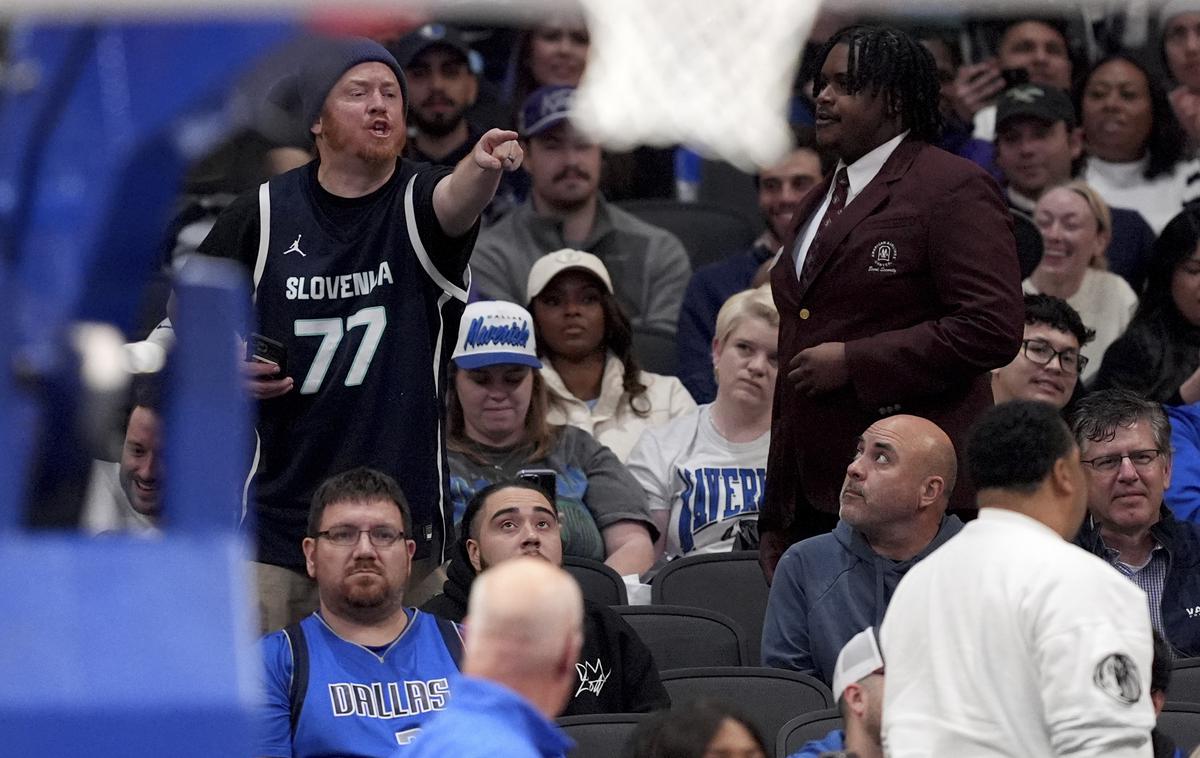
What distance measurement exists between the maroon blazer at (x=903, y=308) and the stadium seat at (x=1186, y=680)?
0.74m

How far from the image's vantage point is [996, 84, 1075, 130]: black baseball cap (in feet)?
28.1

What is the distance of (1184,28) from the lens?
9.04 meters

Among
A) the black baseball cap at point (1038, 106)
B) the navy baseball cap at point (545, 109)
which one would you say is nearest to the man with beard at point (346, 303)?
the navy baseball cap at point (545, 109)

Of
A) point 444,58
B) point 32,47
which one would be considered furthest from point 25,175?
point 444,58

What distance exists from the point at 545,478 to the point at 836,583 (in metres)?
1.46

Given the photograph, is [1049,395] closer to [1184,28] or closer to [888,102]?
[888,102]

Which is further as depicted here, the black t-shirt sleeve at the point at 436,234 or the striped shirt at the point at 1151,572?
the striped shirt at the point at 1151,572

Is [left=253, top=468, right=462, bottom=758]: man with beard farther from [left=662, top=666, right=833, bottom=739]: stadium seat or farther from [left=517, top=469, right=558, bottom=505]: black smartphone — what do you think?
[left=517, top=469, right=558, bottom=505]: black smartphone

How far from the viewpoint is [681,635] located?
605cm

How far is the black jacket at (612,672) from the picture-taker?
219 inches

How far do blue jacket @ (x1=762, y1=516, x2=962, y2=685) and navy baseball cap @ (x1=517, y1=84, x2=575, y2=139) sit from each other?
314 cm

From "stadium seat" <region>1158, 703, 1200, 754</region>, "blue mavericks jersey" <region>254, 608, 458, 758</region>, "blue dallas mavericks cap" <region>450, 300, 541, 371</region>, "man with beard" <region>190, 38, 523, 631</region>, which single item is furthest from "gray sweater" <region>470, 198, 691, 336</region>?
"stadium seat" <region>1158, 703, 1200, 754</region>

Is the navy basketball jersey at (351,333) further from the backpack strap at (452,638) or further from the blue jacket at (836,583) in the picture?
the blue jacket at (836,583)

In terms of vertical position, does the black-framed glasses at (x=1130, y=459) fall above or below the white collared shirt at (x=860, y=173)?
below
